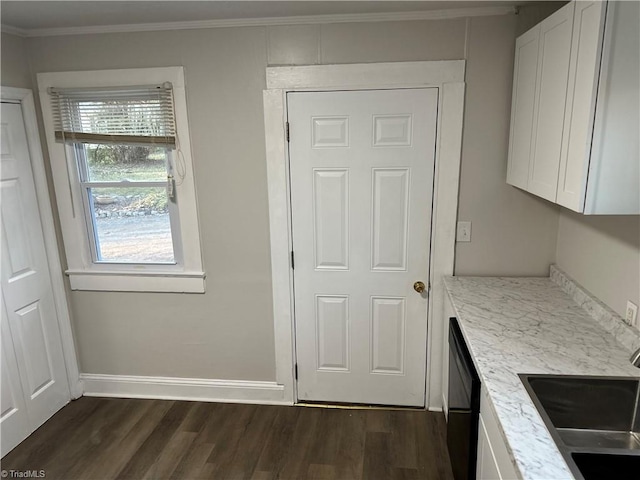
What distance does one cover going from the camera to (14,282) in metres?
2.57

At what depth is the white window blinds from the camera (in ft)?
8.50

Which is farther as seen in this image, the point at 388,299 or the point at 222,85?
the point at 388,299

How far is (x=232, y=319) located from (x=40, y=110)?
1745 mm

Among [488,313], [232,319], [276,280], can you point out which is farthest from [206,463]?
[488,313]

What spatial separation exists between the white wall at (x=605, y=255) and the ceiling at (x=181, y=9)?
1.17m

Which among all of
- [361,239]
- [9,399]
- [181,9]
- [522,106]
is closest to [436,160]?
[522,106]

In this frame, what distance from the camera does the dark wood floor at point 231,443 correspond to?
7.75 feet

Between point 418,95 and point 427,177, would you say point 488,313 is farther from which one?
point 418,95

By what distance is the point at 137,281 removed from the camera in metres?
2.87

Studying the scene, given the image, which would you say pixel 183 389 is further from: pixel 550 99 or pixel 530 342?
pixel 550 99

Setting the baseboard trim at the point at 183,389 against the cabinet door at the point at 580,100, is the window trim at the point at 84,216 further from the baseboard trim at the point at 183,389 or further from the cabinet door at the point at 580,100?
the cabinet door at the point at 580,100

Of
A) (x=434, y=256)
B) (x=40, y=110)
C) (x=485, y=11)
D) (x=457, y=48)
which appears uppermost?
(x=485, y=11)

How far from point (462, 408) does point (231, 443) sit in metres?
1.42

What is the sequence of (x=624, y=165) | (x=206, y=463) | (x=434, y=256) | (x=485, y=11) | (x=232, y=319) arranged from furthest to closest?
(x=232, y=319) < (x=434, y=256) < (x=206, y=463) < (x=485, y=11) < (x=624, y=165)
